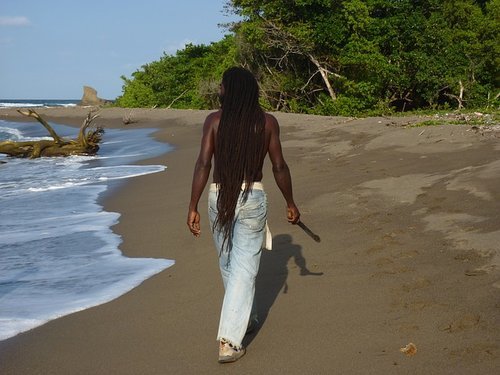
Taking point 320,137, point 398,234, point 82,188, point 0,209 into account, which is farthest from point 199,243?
point 320,137

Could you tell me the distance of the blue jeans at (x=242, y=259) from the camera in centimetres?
351

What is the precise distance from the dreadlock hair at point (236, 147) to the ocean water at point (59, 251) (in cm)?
166

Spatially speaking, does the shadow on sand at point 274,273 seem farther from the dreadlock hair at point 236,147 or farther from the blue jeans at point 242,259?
the dreadlock hair at point 236,147

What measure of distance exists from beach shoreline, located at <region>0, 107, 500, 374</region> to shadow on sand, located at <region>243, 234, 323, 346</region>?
17 millimetres

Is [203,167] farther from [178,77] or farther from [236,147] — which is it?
[178,77]

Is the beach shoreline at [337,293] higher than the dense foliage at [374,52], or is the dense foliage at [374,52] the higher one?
the dense foliage at [374,52]

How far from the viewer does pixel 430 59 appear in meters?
22.2

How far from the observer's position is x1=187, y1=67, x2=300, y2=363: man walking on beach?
11.7ft

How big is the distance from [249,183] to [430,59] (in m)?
20.0

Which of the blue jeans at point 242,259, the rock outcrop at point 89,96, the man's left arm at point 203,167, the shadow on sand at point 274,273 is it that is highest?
the man's left arm at point 203,167

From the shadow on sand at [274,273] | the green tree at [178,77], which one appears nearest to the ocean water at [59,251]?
the shadow on sand at [274,273]

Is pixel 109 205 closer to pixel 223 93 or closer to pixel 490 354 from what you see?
pixel 223 93

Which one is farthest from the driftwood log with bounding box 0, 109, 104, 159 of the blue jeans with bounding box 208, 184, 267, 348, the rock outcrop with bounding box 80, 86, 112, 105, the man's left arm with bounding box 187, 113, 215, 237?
the rock outcrop with bounding box 80, 86, 112, 105

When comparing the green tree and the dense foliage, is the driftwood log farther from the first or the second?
the green tree
